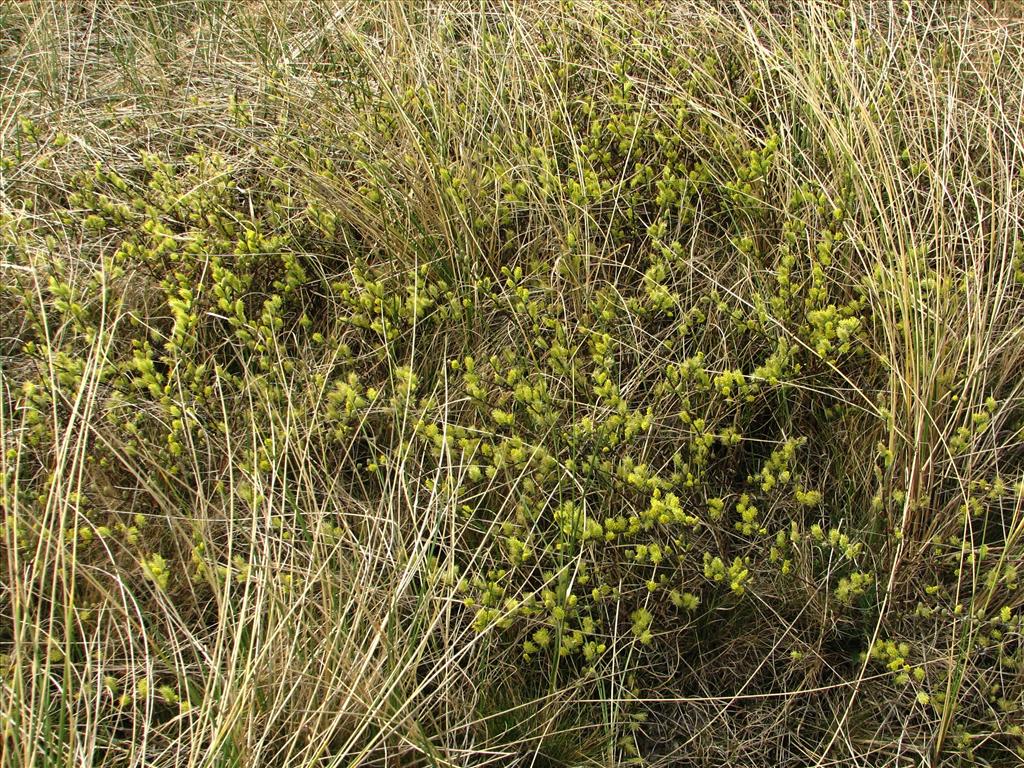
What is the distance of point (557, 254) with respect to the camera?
8.03 feet

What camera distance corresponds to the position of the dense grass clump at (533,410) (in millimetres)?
1742

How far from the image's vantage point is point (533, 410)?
195cm

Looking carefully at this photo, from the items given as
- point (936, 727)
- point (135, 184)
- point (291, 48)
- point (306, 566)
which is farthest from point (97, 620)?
point (291, 48)

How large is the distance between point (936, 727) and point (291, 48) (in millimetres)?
2838

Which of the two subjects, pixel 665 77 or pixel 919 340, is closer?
pixel 919 340

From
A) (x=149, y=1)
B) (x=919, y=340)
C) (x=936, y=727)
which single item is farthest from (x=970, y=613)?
(x=149, y=1)

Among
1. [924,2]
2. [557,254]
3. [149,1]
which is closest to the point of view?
[557,254]

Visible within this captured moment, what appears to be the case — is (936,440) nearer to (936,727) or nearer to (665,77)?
(936,727)

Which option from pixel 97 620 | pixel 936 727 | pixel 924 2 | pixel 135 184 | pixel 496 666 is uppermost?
pixel 924 2

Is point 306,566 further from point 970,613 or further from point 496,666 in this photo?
point 970,613

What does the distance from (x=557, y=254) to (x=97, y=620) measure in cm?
143

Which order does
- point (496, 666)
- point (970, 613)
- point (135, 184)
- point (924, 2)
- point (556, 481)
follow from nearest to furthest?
point (970, 613)
point (496, 666)
point (556, 481)
point (135, 184)
point (924, 2)

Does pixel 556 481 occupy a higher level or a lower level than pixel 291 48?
lower

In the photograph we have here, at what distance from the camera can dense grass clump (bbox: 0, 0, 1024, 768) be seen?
1742 millimetres
